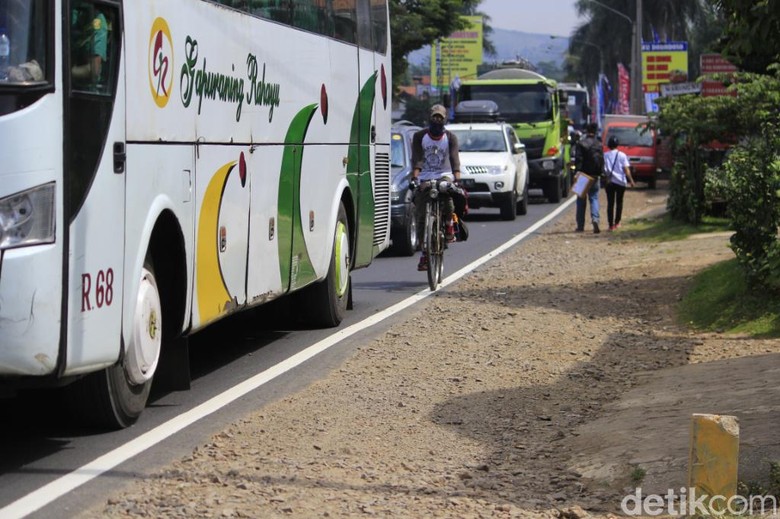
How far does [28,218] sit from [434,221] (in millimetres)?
9629

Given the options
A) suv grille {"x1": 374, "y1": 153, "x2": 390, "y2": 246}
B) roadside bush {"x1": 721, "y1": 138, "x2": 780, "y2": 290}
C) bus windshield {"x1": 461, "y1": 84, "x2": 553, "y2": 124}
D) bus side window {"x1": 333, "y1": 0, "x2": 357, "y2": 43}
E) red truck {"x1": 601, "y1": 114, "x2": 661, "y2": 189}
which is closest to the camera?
roadside bush {"x1": 721, "y1": 138, "x2": 780, "y2": 290}

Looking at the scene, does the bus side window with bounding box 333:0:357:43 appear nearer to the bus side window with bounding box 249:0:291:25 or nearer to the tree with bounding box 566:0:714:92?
the bus side window with bounding box 249:0:291:25

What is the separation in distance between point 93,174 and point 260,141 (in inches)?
133

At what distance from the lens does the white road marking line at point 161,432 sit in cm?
629

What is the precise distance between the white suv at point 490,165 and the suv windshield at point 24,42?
21.6m

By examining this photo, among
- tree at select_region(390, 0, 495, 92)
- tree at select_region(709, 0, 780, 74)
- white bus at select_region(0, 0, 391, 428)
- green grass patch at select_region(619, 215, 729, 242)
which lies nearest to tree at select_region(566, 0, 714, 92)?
tree at select_region(390, 0, 495, 92)

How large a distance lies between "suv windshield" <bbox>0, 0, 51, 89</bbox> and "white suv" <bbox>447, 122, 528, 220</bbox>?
21623mm

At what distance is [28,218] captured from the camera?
639 centimetres

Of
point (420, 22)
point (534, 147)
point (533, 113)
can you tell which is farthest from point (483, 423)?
point (420, 22)

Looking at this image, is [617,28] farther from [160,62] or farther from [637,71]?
[160,62]

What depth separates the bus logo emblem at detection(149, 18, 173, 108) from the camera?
7.95 metres

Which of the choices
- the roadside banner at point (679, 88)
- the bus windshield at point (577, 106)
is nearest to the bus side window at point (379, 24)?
the roadside banner at point (679, 88)

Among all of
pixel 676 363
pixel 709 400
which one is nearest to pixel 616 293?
pixel 676 363

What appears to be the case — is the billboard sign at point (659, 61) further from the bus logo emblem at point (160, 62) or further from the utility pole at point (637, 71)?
the bus logo emblem at point (160, 62)
